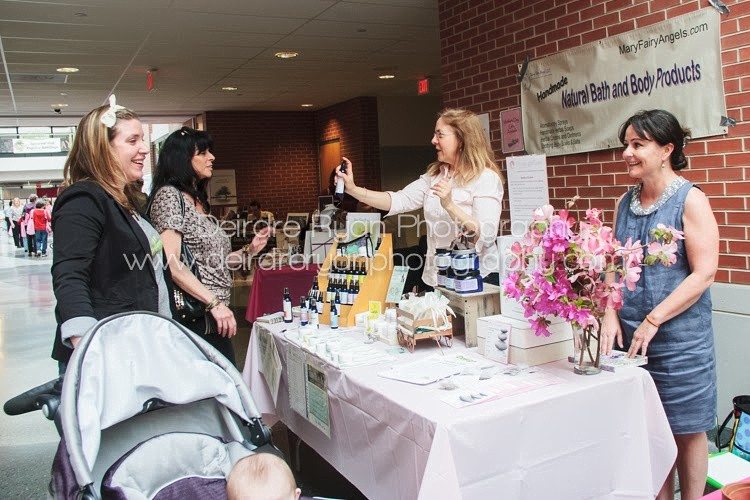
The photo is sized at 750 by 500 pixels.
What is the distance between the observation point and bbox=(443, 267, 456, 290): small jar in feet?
8.36

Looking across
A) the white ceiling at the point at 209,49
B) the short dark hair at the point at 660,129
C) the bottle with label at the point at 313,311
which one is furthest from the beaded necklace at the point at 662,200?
the white ceiling at the point at 209,49

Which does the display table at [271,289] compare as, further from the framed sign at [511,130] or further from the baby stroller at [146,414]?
the baby stroller at [146,414]

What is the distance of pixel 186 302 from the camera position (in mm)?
2918

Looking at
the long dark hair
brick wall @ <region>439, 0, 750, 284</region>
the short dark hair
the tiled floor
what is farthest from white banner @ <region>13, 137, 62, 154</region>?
the short dark hair

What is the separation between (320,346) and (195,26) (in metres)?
4.85

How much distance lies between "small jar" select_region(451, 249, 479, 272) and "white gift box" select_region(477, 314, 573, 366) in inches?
9.4

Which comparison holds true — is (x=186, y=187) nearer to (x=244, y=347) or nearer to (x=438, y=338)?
(x=438, y=338)

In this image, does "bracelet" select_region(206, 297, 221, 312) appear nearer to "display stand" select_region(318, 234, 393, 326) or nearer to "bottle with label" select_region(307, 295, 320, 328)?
"bottle with label" select_region(307, 295, 320, 328)

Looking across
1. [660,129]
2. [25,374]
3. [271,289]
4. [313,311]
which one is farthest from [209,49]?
[660,129]

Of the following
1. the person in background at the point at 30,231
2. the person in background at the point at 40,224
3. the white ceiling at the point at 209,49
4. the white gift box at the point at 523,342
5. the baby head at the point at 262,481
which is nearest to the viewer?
the baby head at the point at 262,481

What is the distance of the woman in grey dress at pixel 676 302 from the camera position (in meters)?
2.23

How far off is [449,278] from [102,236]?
4.23ft

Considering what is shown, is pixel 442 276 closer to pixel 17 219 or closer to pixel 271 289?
pixel 271 289

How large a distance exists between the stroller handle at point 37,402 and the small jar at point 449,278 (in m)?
1.43
